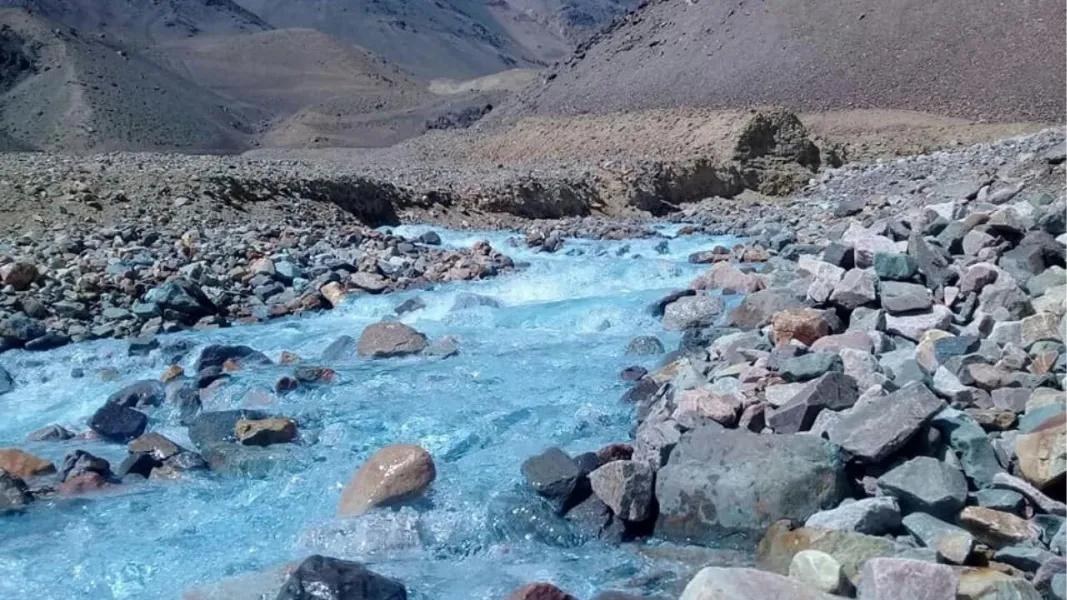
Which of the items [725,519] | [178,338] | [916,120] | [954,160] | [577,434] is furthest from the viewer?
[916,120]

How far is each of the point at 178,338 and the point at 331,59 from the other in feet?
215

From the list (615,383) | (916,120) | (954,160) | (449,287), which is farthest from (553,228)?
(916,120)

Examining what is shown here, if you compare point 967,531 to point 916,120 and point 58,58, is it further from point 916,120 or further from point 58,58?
point 58,58

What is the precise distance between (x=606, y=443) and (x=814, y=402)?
1527 mm

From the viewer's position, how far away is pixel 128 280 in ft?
36.7

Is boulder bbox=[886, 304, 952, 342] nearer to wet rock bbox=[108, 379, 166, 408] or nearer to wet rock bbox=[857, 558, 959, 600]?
wet rock bbox=[857, 558, 959, 600]

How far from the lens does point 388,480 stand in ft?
18.9

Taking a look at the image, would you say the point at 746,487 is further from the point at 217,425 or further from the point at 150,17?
the point at 150,17

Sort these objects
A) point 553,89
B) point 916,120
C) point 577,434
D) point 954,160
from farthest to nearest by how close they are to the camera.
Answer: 1. point 553,89
2. point 916,120
3. point 954,160
4. point 577,434

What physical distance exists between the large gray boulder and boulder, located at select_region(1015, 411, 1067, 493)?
824 millimetres

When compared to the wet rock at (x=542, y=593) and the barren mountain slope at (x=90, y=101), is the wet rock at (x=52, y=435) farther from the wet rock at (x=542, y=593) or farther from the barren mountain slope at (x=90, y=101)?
the barren mountain slope at (x=90, y=101)

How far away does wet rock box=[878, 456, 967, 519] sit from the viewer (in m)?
4.68

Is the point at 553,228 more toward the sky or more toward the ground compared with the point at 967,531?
more toward the ground

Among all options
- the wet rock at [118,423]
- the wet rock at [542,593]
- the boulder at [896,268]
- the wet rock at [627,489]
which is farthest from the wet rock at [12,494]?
the boulder at [896,268]
